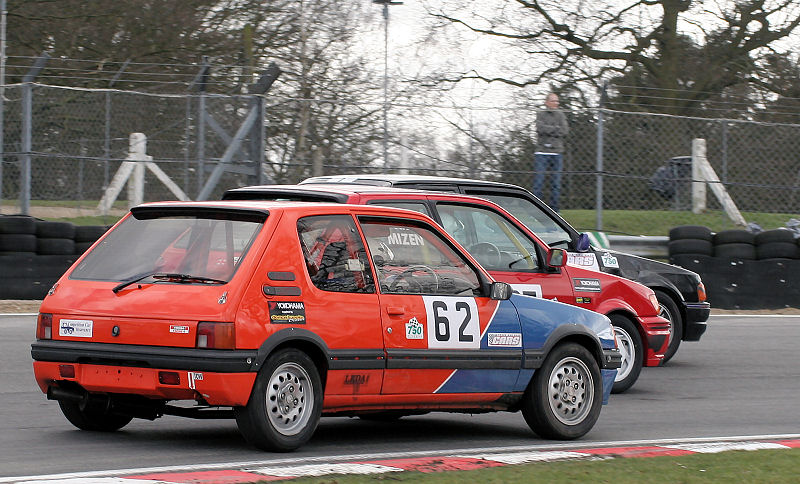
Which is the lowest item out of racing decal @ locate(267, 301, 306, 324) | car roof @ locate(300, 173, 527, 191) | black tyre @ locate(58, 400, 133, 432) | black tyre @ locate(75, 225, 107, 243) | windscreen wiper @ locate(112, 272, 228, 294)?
black tyre @ locate(58, 400, 133, 432)

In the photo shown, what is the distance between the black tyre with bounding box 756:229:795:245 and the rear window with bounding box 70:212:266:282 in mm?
11727

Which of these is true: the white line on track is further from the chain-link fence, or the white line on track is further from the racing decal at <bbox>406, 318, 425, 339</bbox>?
the chain-link fence

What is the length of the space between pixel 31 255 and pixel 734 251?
918cm

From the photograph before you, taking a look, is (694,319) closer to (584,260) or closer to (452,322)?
(584,260)

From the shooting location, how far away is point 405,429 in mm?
8406

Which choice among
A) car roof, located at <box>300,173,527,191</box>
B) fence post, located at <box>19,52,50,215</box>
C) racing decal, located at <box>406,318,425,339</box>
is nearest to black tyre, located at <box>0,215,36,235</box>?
fence post, located at <box>19,52,50,215</box>

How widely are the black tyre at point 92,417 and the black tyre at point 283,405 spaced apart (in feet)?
3.71

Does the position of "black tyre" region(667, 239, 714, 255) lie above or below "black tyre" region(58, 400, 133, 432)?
above

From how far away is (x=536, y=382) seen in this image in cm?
801

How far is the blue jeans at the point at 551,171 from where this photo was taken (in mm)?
17172

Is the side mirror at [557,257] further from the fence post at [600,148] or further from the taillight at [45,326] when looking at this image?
the fence post at [600,148]

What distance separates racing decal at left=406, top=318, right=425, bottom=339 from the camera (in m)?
7.39

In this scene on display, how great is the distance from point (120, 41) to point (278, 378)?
20353mm

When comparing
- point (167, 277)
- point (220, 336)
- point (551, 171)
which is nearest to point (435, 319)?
point (220, 336)
